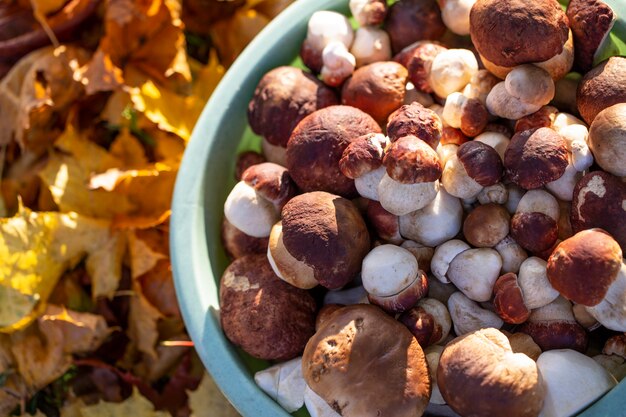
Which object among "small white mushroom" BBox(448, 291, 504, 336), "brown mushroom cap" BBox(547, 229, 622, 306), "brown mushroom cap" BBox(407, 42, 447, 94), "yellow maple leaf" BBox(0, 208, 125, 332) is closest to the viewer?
"brown mushroom cap" BBox(547, 229, 622, 306)

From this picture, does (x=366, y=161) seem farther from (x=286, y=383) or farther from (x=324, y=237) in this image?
(x=286, y=383)

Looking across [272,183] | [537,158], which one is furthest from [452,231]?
[272,183]

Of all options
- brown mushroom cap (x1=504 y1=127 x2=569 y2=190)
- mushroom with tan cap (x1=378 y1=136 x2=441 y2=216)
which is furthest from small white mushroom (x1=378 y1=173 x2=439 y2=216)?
brown mushroom cap (x1=504 y1=127 x2=569 y2=190)

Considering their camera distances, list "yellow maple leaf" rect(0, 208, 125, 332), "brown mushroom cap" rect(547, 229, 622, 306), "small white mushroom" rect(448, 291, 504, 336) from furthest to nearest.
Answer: "yellow maple leaf" rect(0, 208, 125, 332) < "small white mushroom" rect(448, 291, 504, 336) < "brown mushroom cap" rect(547, 229, 622, 306)

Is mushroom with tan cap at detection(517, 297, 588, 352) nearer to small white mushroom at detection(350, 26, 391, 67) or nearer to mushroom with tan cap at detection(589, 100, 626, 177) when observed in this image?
mushroom with tan cap at detection(589, 100, 626, 177)

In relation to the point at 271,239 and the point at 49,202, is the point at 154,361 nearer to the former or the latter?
the point at 49,202

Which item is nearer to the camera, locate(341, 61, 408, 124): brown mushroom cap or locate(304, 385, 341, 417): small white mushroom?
locate(304, 385, 341, 417): small white mushroom
